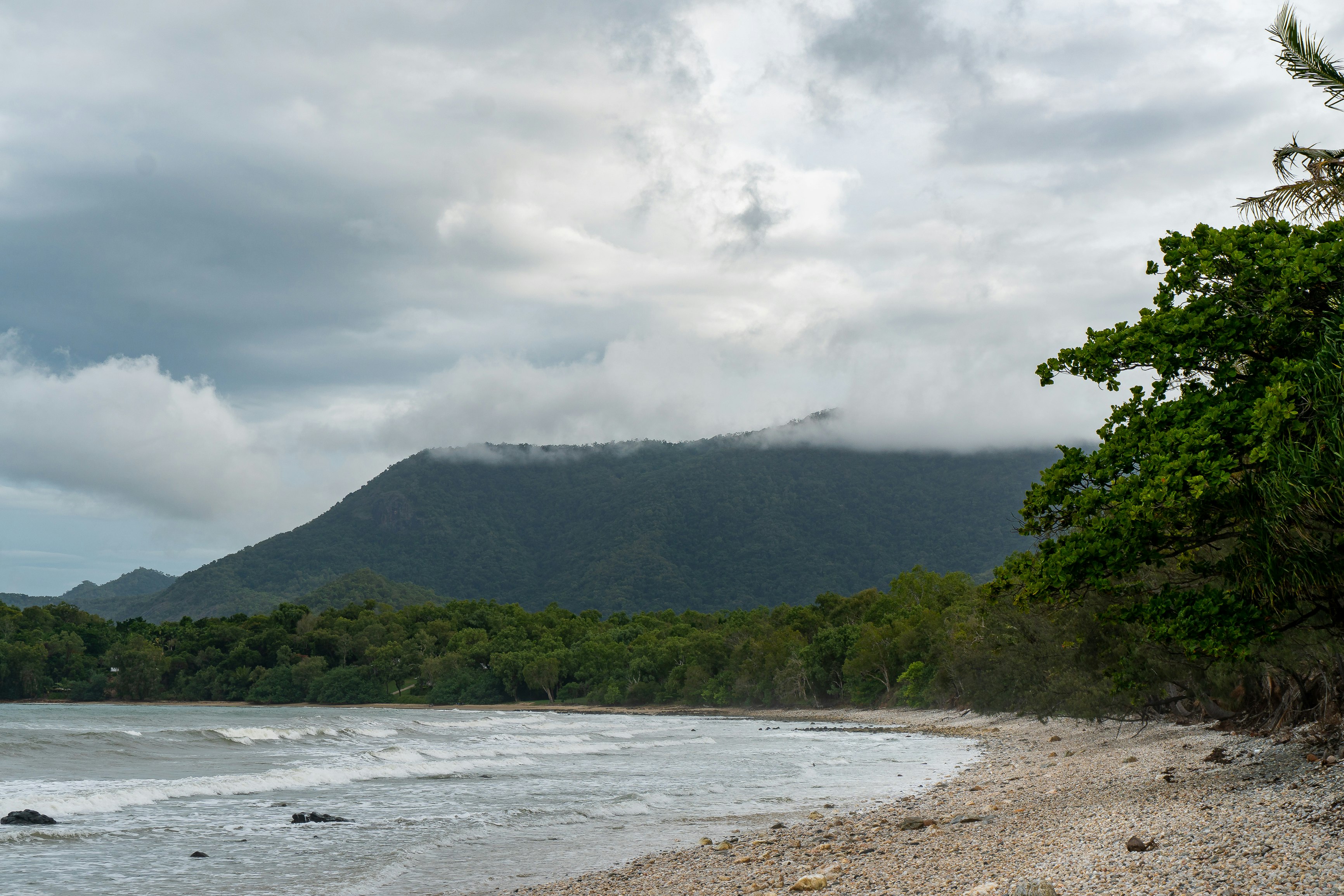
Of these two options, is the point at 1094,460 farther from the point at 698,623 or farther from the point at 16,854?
the point at 698,623

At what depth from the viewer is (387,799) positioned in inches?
1026

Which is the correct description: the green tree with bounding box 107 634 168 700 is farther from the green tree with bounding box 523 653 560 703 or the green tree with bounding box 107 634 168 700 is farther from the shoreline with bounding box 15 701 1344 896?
the shoreline with bounding box 15 701 1344 896

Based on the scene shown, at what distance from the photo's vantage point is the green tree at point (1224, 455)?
1045 cm

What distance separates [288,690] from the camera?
128 metres

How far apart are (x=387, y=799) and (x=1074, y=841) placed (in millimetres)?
19841

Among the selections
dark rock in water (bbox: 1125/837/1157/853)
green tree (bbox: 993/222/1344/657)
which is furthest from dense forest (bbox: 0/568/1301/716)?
dark rock in water (bbox: 1125/837/1157/853)

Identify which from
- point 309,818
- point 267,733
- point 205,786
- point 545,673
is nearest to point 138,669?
point 545,673

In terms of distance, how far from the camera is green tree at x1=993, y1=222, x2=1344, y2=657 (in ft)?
34.3

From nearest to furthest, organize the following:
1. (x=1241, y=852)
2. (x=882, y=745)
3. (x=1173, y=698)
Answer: (x=1241, y=852)
(x=1173, y=698)
(x=882, y=745)

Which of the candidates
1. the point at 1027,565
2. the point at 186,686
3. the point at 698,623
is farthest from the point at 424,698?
the point at 1027,565

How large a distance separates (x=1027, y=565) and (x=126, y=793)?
932 inches

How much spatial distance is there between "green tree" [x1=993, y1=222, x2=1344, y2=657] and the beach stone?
479cm

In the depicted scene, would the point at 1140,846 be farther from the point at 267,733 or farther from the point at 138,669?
the point at 138,669

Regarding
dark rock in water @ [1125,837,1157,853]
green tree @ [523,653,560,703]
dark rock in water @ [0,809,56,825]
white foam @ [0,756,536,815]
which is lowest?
green tree @ [523,653,560,703]
